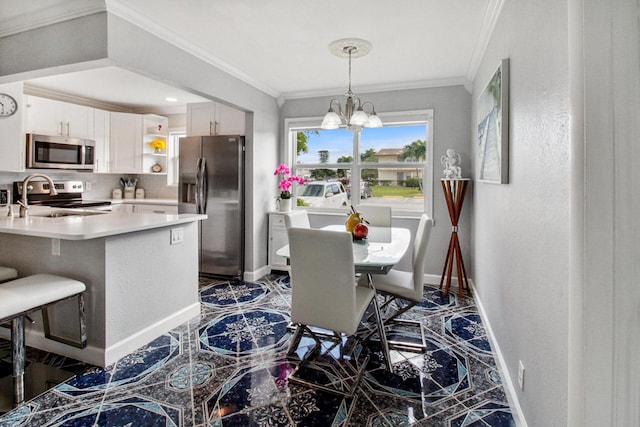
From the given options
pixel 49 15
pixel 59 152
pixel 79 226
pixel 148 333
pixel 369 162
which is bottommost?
pixel 148 333

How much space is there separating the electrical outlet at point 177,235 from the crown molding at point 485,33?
2981 millimetres

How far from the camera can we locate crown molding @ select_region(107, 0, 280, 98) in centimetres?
239

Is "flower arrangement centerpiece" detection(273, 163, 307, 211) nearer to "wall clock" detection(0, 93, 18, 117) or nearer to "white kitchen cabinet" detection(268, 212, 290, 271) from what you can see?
"white kitchen cabinet" detection(268, 212, 290, 271)

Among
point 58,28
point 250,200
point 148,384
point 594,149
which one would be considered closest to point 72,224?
point 148,384

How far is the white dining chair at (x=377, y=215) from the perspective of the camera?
383 cm

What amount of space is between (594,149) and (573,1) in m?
0.27

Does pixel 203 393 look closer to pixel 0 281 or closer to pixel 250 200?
pixel 0 281

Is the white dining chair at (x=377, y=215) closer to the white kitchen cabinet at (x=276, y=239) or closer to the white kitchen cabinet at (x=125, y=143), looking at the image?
the white kitchen cabinet at (x=276, y=239)

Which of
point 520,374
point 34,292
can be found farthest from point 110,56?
point 520,374

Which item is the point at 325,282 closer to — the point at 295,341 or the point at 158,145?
the point at 295,341

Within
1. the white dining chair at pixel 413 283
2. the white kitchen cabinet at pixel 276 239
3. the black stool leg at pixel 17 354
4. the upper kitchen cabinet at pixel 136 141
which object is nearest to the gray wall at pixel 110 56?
the white kitchen cabinet at pixel 276 239

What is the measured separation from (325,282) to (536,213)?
1143 mm

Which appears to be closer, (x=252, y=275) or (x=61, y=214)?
(x=61, y=214)

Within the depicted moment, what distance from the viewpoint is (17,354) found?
6.61 feet
